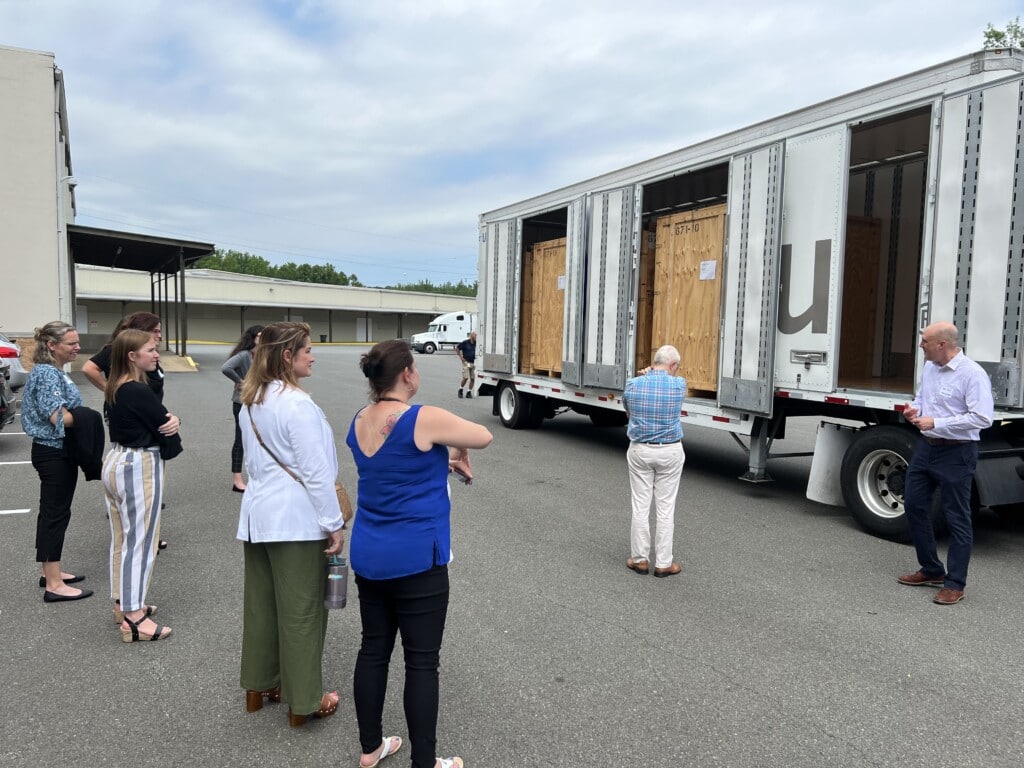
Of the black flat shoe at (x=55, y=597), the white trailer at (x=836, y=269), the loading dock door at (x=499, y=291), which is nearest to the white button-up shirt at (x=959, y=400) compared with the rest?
the white trailer at (x=836, y=269)

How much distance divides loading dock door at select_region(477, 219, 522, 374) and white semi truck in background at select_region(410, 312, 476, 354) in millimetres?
35243

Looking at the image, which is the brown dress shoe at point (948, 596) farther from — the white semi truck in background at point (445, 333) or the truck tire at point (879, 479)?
the white semi truck in background at point (445, 333)

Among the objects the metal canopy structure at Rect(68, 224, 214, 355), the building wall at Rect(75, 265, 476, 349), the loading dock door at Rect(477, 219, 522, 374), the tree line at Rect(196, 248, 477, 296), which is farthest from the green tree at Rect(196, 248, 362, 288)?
the loading dock door at Rect(477, 219, 522, 374)

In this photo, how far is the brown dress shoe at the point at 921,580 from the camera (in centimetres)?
Answer: 494

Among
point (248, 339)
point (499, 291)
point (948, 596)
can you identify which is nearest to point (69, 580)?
point (248, 339)

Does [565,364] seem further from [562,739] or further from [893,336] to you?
[562,739]

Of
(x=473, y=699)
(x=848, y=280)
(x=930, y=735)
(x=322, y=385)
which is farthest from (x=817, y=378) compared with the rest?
(x=322, y=385)

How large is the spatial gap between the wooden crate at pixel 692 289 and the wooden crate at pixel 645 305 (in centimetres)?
49

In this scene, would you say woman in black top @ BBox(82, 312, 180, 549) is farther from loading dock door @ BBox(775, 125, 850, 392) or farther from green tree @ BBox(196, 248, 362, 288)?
green tree @ BBox(196, 248, 362, 288)

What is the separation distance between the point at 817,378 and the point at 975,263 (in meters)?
1.65

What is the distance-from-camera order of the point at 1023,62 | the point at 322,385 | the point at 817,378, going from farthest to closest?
the point at 322,385, the point at 817,378, the point at 1023,62

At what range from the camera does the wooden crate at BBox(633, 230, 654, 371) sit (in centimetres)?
961

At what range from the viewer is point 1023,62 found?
5332mm

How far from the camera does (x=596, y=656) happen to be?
383cm
